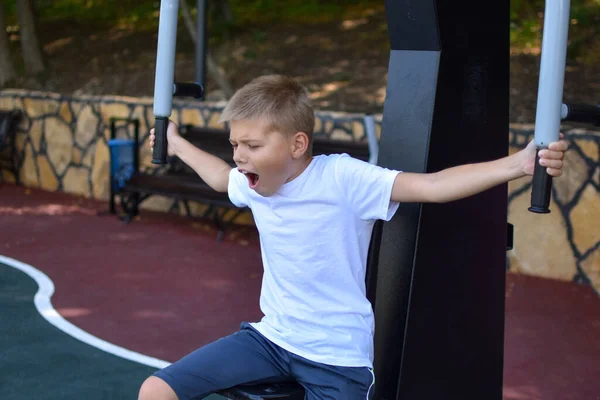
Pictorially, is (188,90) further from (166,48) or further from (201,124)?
(201,124)

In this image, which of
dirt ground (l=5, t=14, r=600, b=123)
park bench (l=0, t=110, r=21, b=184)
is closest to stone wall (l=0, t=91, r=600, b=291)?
park bench (l=0, t=110, r=21, b=184)

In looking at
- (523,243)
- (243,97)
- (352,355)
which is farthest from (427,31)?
(523,243)

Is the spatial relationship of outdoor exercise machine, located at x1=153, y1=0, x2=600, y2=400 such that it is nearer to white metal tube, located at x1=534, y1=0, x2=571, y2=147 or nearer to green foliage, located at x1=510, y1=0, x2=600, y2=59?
white metal tube, located at x1=534, y1=0, x2=571, y2=147

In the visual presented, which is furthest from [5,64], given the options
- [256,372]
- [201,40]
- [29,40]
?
[256,372]

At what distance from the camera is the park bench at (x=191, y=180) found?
7.94 m

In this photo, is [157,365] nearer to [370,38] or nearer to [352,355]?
[352,355]

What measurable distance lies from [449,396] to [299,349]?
0.62 m

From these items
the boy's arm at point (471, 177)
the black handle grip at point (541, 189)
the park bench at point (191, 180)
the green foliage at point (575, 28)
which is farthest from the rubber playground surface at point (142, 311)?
the green foliage at point (575, 28)

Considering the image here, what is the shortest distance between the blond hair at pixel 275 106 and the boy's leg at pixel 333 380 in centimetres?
67

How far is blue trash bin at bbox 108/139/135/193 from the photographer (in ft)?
30.8

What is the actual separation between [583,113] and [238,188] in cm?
107

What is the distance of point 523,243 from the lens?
7043 millimetres

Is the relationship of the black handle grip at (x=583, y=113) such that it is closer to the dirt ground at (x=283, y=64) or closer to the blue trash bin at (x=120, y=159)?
the dirt ground at (x=283, y=64)

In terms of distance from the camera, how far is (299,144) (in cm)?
250
